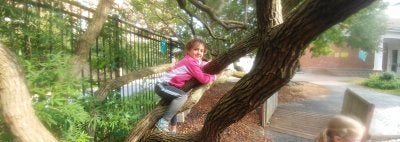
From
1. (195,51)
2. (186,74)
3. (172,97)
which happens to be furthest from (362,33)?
(172,97)

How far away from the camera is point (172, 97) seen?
402cm

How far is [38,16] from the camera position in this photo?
345 cm

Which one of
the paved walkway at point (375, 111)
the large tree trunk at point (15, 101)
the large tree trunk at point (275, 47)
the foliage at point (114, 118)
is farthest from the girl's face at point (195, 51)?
the paved walkway at point (375, 111)

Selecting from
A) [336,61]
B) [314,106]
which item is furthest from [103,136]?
[336,61]

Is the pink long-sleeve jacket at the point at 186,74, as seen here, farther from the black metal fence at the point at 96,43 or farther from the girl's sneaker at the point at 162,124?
the black metal fence at the point at 96,43

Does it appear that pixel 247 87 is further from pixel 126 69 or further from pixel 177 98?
pixel 126 69

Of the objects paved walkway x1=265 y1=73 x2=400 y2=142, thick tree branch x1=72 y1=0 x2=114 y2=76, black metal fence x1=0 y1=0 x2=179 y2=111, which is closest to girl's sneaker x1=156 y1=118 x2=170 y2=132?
black metal fence x1=0 y1=0 x2=179 y2=111

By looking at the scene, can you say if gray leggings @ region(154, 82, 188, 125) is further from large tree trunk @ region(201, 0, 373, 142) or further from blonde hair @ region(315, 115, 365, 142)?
blonde hair @ region(315, 115, 365, 142)

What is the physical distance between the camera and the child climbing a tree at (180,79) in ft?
13.1

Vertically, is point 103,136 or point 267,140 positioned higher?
point 103,136

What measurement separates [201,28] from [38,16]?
999 centimetres

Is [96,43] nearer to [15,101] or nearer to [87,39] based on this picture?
[87,39]

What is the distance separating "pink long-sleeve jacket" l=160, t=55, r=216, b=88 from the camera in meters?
3.97

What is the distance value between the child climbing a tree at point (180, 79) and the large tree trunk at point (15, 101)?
2.07m
